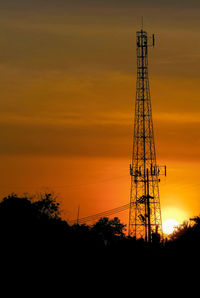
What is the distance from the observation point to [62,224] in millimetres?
88000

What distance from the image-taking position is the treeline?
61.8 meters

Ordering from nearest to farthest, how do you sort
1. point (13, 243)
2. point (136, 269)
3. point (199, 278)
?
point (199, 278), point (136, 269), point (13, 243)

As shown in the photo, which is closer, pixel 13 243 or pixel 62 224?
pixel 13 243

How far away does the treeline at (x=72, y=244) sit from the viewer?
61750 millimetres

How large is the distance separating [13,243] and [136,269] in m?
17.0

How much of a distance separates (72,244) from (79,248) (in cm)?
242

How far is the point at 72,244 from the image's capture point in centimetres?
7412

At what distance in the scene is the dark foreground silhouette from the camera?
6072cm

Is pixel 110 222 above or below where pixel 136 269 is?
above

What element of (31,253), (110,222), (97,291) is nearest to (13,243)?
(31,253)

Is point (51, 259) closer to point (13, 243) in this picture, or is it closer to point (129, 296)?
point (13, 243)

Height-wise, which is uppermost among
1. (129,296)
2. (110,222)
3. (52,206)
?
(110,222)

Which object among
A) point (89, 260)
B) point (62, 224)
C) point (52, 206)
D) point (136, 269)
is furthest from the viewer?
point (52, 206)

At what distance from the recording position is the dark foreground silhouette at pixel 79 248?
60.7 metres
